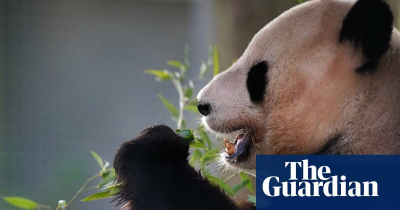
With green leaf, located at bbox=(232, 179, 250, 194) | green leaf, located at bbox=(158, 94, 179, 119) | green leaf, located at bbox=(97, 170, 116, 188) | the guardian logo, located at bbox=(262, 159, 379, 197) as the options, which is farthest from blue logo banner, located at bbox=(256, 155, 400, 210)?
green leaf, located at bbox=(158, 94, 179, 119)

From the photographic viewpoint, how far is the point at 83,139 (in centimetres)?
427

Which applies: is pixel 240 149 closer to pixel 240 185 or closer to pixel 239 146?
pixel 239 146

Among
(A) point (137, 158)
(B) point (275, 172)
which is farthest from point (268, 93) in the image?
(A) point (137, 158)

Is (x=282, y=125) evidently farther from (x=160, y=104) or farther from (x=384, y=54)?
(x=160, y=104)

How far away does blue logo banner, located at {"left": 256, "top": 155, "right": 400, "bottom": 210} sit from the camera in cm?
145

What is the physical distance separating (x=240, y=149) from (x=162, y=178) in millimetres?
211

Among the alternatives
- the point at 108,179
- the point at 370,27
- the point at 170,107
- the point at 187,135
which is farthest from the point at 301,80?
the point at 170,107

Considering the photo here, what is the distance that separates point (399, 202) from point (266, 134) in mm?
347

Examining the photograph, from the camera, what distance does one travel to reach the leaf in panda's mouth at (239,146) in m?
1.61

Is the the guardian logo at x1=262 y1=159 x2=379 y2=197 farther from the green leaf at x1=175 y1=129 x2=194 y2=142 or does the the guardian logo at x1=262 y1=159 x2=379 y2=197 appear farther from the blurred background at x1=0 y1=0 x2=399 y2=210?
the blurred background at x1=0 y1=0 x2=399 y2=210

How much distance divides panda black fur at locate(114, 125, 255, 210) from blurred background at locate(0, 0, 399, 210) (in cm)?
213

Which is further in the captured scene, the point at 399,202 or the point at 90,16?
the point at 90,16

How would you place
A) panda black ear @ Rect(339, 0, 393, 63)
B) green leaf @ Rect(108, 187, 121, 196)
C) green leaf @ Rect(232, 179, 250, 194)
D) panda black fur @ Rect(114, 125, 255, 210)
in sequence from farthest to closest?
green leaf @ Rect(232, 179, 250, 194)
green leaf @ Rect(108, 187, 121, 196)
panda black fur @ Rect(114, 125, 255, 210)
panda black ear @ Rect(339, 0, 393, 63)

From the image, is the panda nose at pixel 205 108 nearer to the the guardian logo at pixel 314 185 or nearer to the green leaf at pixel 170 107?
the the guardian logo at pixel 314 185
